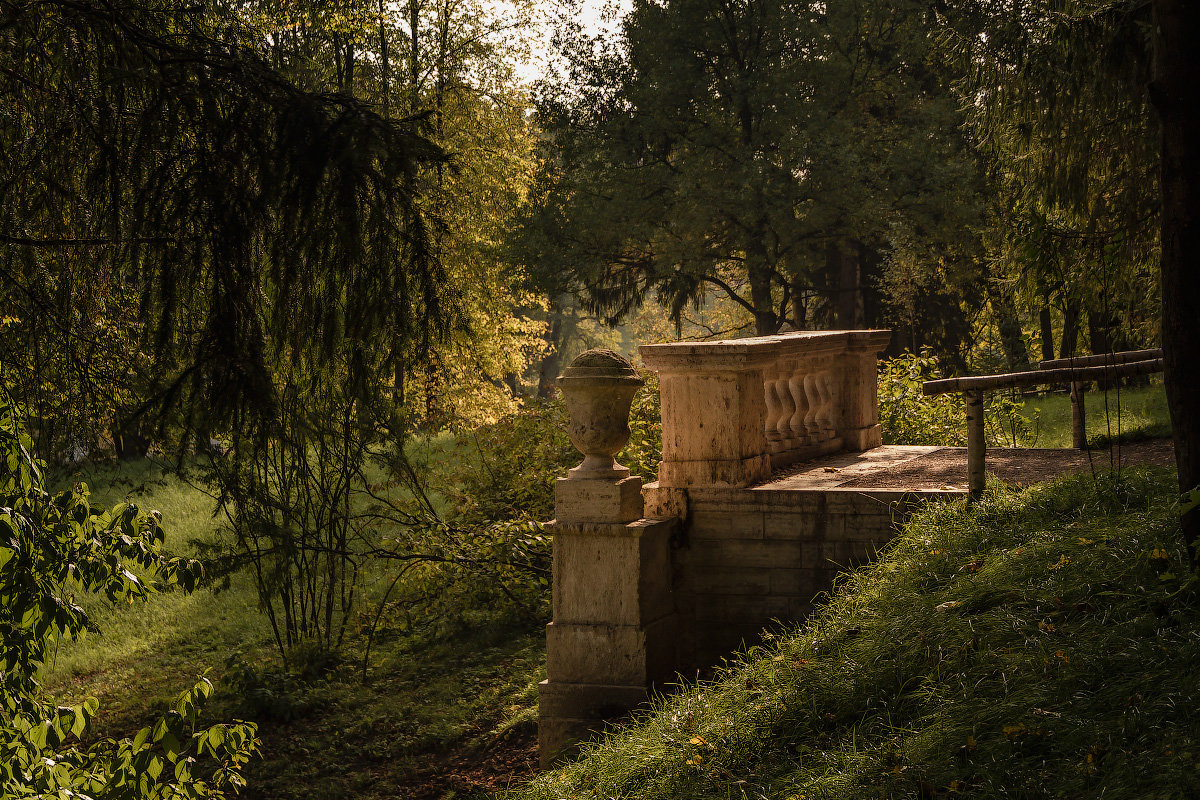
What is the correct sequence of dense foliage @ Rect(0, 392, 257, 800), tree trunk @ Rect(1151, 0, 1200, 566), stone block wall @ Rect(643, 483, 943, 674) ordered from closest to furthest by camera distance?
1. dense foliage @ Rect(0, 392, 257, 800)
2. tree trunk @ Rect(1151, 0, 1200, 566)
3. stone block wall @ Rect(643, 483, 943, 674)

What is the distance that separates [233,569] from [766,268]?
15.9 meters

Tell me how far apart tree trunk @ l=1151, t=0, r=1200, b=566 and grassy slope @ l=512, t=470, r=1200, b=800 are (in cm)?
53

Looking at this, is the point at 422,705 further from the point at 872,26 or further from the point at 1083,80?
the point at 872,26

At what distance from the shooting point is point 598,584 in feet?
21.0

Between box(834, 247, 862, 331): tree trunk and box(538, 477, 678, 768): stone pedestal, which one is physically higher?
box(834, 247, 862, 331): tree trunk

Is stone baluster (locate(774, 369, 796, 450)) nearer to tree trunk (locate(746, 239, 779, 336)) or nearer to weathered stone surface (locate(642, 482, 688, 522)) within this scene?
weathered stone surface (locate(642, 482, 688, 522))

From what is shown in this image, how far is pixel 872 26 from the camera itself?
22906mm

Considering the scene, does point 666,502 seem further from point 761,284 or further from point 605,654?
point 761,284

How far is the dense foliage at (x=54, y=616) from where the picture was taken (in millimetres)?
3074

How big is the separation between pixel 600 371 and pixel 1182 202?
3187 millimetres

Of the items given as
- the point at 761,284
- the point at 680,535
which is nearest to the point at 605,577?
the point at 680,535

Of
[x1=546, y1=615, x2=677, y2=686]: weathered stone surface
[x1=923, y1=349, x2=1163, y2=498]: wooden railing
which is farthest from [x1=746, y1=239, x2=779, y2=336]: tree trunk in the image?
[x1=546, y1=615, x2=677, y2=686]: weathered stone surface

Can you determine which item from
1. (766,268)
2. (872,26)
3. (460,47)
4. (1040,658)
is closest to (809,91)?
(872,26)

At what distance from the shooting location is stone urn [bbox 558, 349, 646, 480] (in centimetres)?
639
